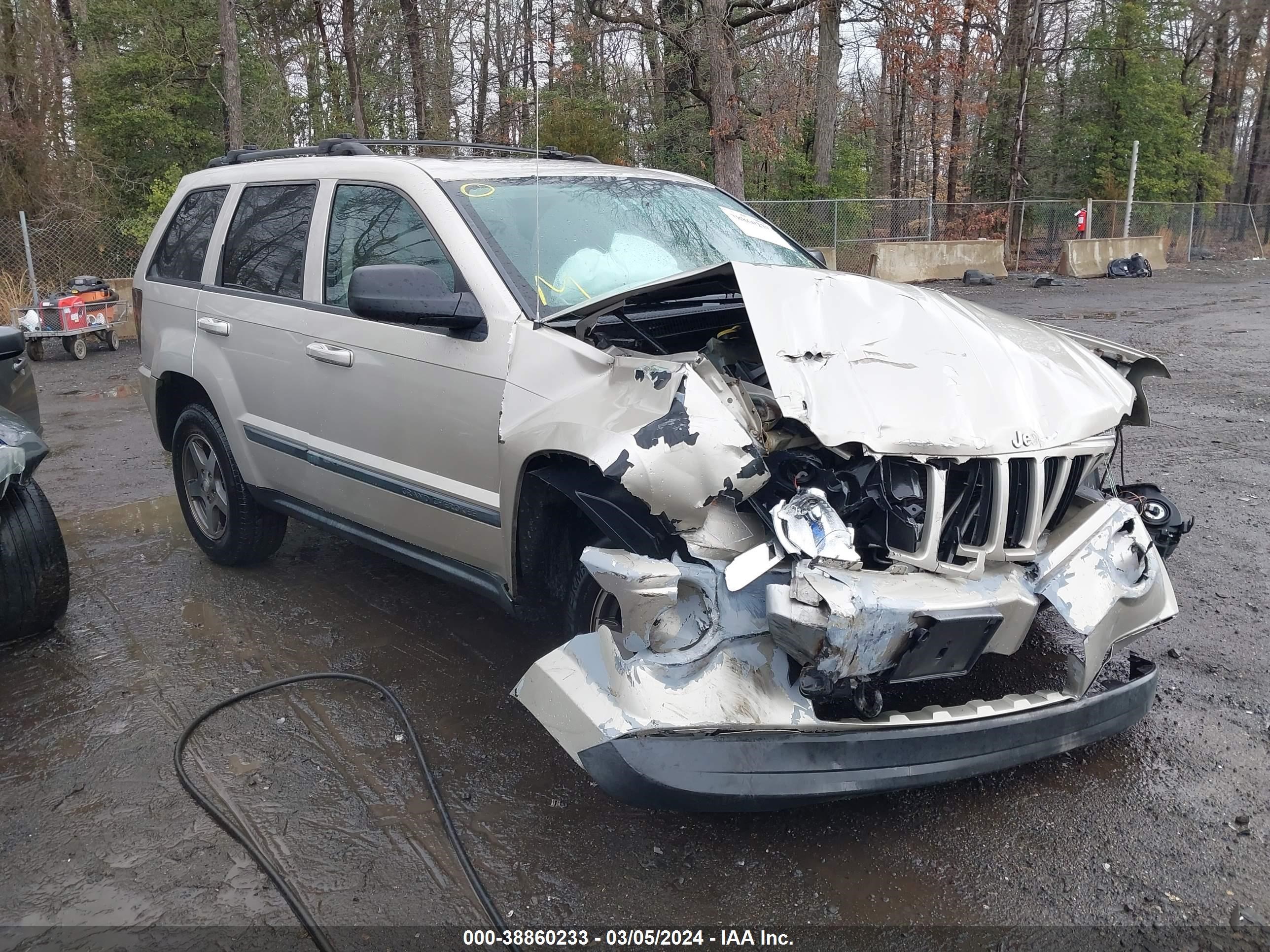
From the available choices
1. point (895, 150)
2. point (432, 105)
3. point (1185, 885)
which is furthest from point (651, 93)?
point (1185, 885)

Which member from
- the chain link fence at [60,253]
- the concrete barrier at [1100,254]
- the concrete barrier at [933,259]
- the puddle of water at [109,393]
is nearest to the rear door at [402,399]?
the puddle of water at [109,393]

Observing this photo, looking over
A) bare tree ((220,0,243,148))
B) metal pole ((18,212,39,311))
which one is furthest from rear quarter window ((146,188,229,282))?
bare tree ((220,0,243,148))

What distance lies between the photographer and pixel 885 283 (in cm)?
335

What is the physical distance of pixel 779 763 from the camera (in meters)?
2.46

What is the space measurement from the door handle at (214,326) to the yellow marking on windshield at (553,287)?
185cm

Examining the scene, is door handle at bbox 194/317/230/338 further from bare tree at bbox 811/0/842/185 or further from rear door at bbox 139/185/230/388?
bare tree at bbox 811/0/842/185

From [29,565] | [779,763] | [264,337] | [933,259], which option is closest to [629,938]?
[779,763]

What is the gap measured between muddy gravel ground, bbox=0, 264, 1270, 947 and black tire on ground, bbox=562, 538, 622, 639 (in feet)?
1.65

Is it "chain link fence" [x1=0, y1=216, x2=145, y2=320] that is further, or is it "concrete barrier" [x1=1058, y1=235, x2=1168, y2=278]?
"concrete barrier" [x1=1058, y1=235, x2=1168, y2=278]

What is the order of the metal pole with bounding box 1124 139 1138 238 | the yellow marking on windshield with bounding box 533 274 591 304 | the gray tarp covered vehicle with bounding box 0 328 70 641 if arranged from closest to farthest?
the yellow marking on windshield with bounding box 533 274 591 304
the gray tarp covered vehicle with bounding box 0 328 70 641
the metal pole with bounding box 1124 139 1138 238

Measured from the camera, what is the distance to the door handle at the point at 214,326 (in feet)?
14.7

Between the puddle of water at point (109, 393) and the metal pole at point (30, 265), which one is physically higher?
the metal pole at point (30, 265)

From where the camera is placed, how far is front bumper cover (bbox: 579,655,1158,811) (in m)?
2.44

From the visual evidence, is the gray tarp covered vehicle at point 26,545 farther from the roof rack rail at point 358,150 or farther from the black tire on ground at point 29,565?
the roof rack rail at point 358,150
